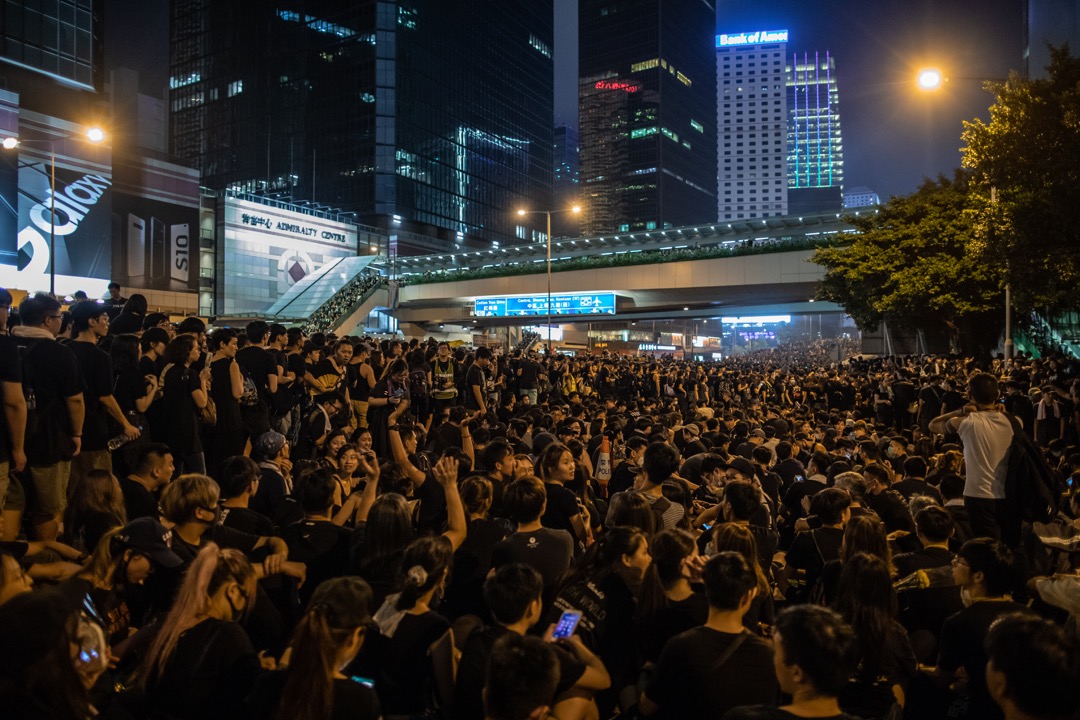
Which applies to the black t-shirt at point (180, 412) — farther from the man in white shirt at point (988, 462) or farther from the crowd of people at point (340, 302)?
the crowd of people at point (340, 302)

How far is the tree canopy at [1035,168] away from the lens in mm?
13727

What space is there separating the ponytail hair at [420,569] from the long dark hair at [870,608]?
2.23 m

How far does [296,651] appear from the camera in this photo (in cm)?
291

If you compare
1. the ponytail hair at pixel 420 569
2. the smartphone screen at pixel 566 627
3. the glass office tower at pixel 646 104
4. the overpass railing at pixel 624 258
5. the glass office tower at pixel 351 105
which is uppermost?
the glass office tower at pixel 646 104

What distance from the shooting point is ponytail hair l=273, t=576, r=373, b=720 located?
111 inches

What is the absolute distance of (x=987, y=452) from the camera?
6570 mm

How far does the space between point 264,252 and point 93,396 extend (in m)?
56.3

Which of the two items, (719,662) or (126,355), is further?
(126,355)

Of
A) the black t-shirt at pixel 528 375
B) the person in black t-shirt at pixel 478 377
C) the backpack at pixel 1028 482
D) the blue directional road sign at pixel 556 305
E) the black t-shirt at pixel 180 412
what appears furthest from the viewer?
the blue directional road sign at pixel 556 305

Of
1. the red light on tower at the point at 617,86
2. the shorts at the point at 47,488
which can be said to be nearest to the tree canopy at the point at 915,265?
the shorts at the point at 47,488

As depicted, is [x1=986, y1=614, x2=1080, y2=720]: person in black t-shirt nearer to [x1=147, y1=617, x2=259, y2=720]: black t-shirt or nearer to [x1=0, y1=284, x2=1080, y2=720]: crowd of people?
[x1=0, y1=284, x2=1080, y2=720]: crowd of people

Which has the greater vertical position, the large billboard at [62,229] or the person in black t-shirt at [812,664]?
the large billboard at [62,229]

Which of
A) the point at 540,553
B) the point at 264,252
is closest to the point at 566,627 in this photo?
the point at 540,553

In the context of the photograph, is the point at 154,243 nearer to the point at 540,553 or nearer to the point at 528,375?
the point at 528,375
